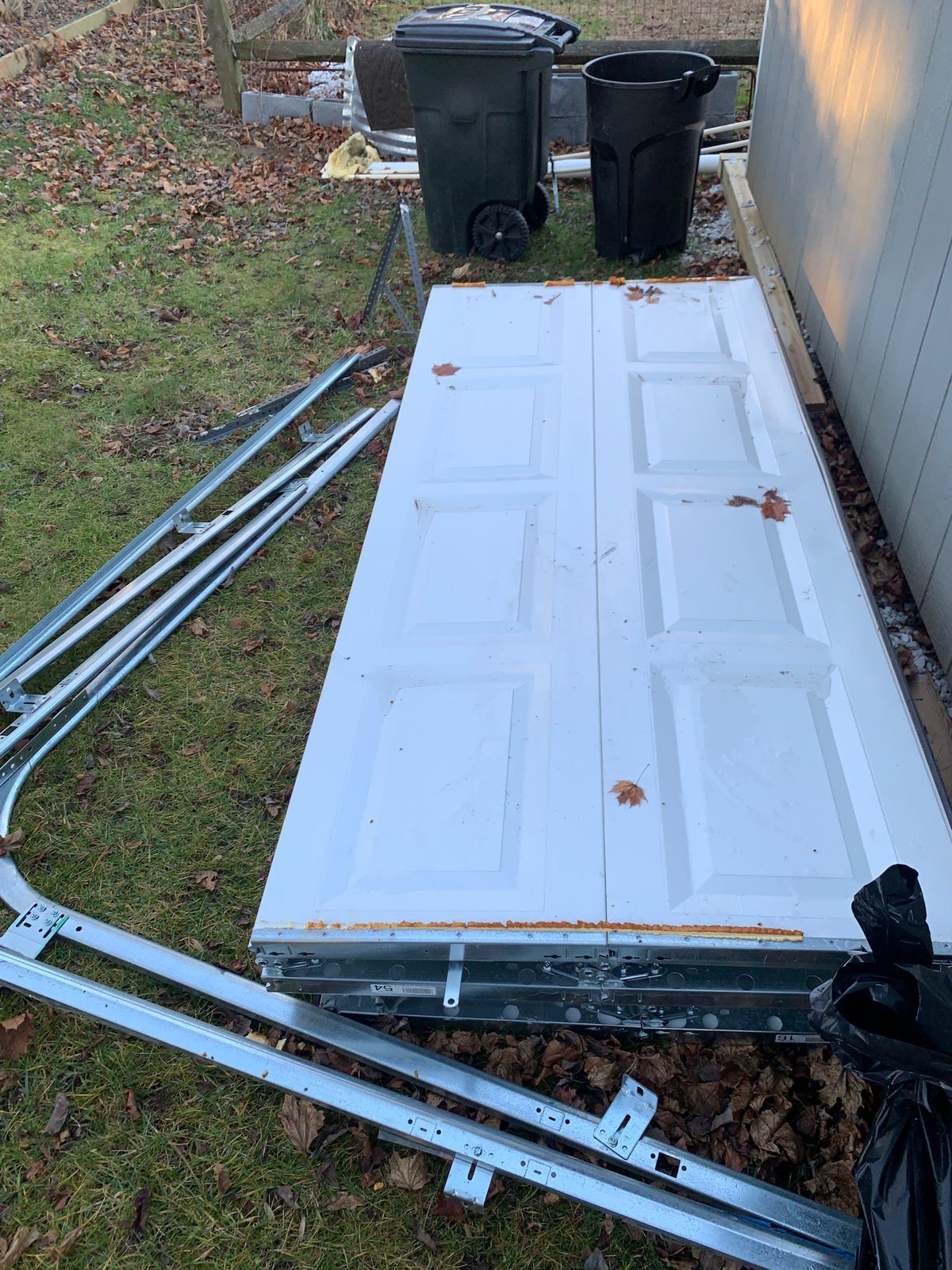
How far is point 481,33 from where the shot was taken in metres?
5.35

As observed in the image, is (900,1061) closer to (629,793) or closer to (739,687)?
(629,793)

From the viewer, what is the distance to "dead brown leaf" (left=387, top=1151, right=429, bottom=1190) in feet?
7.46

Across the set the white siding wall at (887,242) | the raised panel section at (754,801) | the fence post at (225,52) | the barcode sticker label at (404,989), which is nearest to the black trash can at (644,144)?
the white siding wall at (887,242)

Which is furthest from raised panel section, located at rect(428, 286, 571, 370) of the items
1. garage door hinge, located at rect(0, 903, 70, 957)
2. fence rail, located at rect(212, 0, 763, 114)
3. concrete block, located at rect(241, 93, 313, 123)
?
concrete block, located at rect(241, 93, 313, 123)

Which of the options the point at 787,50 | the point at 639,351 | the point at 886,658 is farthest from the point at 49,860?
the point at 787,50

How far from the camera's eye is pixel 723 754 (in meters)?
2.28

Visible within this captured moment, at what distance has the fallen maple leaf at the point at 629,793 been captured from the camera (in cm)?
218

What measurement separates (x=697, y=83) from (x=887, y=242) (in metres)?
2.47

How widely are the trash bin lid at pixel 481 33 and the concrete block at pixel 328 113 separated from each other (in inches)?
117

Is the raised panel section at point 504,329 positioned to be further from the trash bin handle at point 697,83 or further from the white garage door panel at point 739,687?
the trash bin handle at point 697,83

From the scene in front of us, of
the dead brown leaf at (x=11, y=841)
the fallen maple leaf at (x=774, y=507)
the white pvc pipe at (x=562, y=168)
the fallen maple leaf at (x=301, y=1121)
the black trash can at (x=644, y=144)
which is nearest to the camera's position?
the fallen maple leaf at (x=301, y=1121)

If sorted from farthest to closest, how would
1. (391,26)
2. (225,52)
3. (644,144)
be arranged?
(391,26)
(225,52)
(644,144)

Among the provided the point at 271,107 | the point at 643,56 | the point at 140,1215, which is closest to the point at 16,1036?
the point at 140,1215

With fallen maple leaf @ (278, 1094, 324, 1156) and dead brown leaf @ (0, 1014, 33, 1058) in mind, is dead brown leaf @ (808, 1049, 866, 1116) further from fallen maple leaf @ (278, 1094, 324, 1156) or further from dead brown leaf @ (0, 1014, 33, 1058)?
dead brown leaf @ (0, 1014, 33, 1058)
